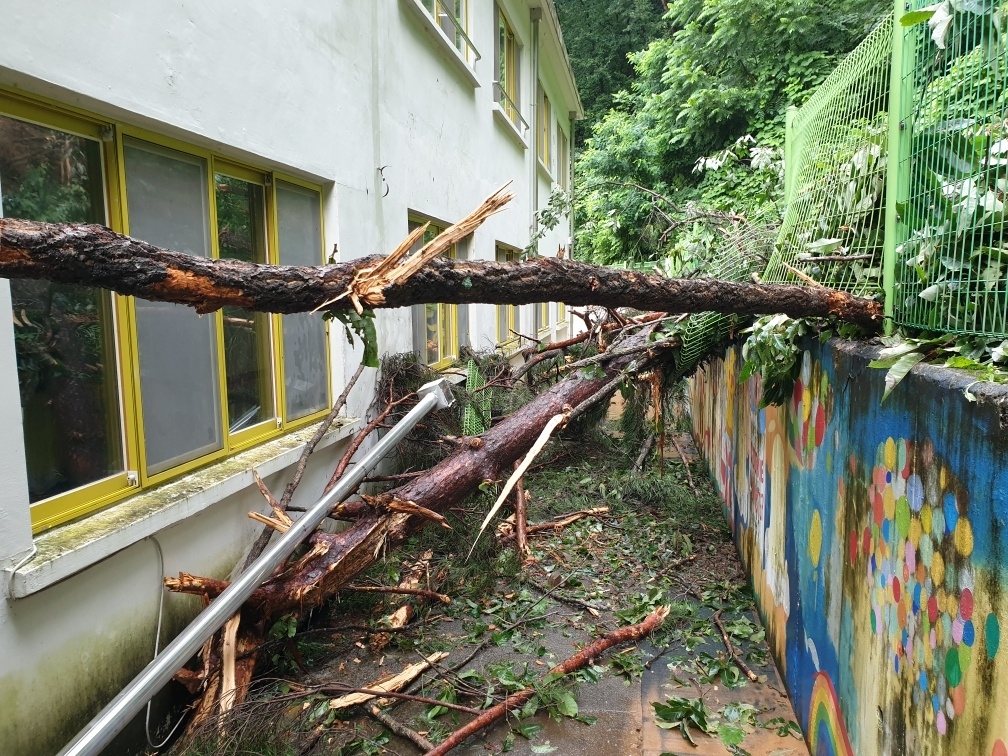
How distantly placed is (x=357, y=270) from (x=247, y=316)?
253cm

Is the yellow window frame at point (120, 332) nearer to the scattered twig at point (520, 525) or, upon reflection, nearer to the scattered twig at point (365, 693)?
the scattered twig at point (365, 693)

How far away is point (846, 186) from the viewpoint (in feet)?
9.46

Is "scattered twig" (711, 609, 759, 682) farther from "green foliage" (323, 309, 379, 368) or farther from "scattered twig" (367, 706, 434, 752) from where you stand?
"green foliage" (323, 309, 379, 368)

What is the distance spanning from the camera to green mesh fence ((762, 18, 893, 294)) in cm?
257

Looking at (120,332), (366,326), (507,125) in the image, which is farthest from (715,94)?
(366,326)

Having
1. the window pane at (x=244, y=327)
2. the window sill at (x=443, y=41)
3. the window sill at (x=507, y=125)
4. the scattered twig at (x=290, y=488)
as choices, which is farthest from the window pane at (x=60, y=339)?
the window sill at (x=507, y=125)

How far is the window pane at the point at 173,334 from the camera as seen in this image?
2980mm

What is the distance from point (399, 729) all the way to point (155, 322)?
2.22 meters

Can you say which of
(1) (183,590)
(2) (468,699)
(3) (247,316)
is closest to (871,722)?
(2) (468,699)

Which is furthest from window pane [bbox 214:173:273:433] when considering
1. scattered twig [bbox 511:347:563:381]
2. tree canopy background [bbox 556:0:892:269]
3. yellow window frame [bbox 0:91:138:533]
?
tree canopy background [bbox 556:0:892:269]

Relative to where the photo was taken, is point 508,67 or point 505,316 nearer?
point 508,67

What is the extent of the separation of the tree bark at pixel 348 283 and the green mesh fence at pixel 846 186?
1.34ft

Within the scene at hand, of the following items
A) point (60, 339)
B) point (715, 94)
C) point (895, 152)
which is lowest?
point (60, 339)

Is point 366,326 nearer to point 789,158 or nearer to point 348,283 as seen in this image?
point 348,283
